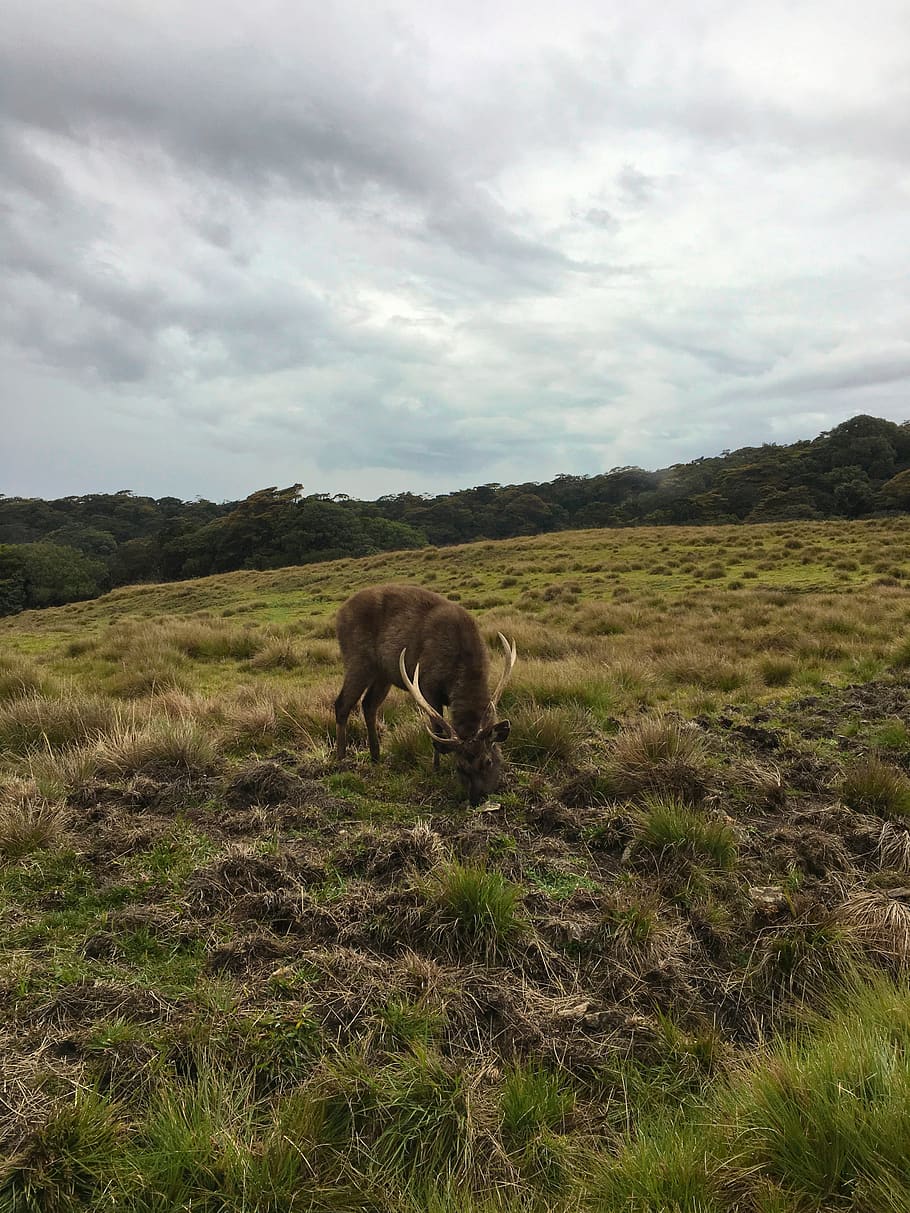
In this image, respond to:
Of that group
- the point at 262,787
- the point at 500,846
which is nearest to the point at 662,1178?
the point at 500,846

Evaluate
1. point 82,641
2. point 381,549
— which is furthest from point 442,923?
point 381,549

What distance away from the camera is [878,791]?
5.30 meters

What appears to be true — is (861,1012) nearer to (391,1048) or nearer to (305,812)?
(391,1048)

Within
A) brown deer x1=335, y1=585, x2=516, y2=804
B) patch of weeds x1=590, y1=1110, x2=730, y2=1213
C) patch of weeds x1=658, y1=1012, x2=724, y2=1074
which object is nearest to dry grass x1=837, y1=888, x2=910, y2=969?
patch of weeds x1=658, y1=1012, x2=724, y2=1074

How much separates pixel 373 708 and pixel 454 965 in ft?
12.9

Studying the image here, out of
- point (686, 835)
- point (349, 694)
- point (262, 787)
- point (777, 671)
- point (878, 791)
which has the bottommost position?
point (777, 671)

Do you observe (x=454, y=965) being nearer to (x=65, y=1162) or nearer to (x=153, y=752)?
(x=65, y=1162)

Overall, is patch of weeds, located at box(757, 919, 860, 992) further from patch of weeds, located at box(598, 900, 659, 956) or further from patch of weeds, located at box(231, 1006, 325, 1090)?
patch of weeds, located at box(231, 1006, 325, 1090)

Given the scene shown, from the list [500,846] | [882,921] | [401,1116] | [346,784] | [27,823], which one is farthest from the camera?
[346,784]

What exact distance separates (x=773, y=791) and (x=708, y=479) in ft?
289

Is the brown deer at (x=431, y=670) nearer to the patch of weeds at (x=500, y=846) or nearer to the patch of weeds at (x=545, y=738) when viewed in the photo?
the patch of weeds at (x=545, y=738)

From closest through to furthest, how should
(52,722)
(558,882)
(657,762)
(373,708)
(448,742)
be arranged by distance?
(558,882) → (448,742) → (657,762) → (373,708) → (52,722)

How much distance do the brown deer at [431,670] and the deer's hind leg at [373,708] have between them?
11 mm

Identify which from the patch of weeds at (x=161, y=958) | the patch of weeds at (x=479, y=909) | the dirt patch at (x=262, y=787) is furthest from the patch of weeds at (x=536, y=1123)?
the dirt patch at (x=262, y=787)
